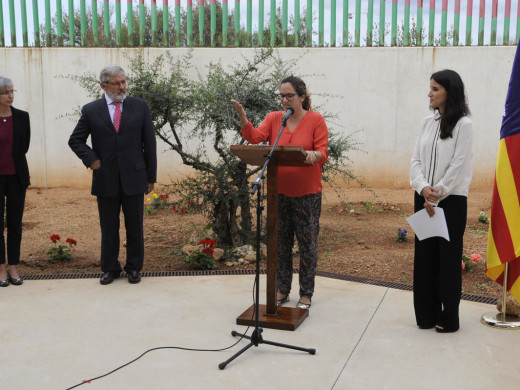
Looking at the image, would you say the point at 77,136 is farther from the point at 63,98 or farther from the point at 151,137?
the point at 63,98

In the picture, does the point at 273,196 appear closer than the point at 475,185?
Yes

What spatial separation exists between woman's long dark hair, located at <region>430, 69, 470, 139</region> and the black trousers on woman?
1.51 ft

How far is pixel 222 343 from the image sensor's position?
376cm

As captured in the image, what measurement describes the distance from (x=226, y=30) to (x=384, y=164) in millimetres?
3695

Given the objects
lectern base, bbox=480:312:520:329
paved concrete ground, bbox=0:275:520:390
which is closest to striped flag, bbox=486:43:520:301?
lectern base, bbox=480:312:520:329

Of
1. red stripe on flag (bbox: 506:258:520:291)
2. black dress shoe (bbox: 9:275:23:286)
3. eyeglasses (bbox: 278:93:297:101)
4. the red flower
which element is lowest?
black dress shoe (bbox: 9:275:23:286)

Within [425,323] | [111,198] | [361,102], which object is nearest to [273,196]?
[425,323]

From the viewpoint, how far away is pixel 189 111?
6156 mm

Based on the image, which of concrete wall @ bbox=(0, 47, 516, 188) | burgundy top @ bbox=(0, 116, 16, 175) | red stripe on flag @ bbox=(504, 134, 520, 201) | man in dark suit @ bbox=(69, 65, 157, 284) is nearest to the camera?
red stripe on flag @ bbox=(504, 134, 520, 201)

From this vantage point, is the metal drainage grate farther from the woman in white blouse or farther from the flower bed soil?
the woman in white blouse

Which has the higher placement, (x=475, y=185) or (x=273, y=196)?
(x=273, y=196)

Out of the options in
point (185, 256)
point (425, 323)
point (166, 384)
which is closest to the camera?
point (166, 384)

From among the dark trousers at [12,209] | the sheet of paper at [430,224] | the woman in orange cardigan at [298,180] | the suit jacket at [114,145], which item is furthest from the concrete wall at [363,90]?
the sheet of paper at [430,224]

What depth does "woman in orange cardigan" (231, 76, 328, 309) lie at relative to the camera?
4.09m
